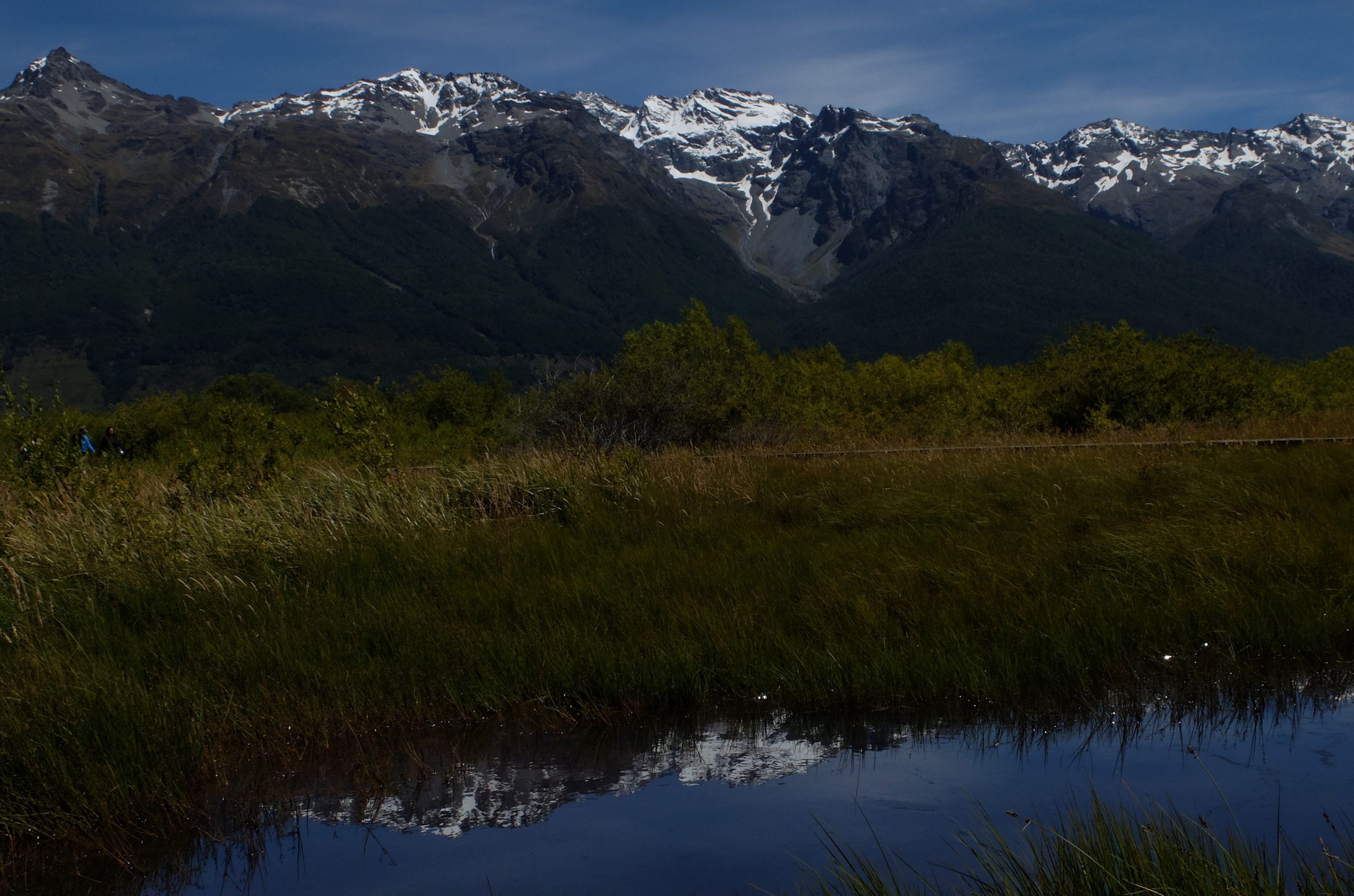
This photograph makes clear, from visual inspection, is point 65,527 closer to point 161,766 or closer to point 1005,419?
point 161,766

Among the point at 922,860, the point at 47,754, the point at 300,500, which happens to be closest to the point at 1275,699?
the point at 922,860

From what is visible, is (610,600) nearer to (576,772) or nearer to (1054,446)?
(576,772)

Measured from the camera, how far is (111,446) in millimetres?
20031

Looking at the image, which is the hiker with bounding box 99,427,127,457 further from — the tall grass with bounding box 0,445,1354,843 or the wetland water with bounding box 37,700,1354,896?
the wetland water with bounding box 37,700,1354,896

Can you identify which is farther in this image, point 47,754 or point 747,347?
point 747,347

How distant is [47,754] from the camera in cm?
648

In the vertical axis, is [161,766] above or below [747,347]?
below

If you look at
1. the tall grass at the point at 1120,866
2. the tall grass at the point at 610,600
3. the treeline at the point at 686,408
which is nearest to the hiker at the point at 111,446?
the treeline at the point at 686,408

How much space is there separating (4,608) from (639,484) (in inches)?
270

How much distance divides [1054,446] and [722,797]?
1022 centimetres

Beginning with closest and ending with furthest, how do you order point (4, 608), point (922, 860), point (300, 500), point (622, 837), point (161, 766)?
point (922, 860), point (622, 837), point (161, 766), point (4, 608), point (300, 500)

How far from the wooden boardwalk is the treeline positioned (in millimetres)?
2309

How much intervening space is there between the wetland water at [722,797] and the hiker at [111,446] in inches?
422

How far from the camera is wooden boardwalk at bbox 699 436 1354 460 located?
13.6 meters
